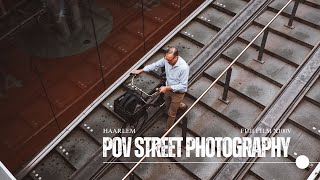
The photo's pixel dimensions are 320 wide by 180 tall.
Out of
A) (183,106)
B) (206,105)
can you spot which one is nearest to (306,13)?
(206,105)

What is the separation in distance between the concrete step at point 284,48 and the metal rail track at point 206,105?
0.8 inches

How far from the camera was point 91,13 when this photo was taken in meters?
7.42

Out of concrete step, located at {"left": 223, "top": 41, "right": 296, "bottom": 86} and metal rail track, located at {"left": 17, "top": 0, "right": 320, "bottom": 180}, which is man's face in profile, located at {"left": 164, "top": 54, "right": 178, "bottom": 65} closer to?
metal rail track, located at {"left": 17, "top": 0, "right": 320, "bottom": 180}

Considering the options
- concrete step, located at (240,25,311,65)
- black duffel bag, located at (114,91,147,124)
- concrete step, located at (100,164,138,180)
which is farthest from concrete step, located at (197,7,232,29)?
concrete step, located at (100,164,138,180)

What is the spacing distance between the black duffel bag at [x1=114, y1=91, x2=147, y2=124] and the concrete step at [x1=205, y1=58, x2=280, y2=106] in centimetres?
231

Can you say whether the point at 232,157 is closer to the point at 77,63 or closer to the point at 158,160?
the point at 158,160

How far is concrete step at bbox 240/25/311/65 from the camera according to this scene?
792 cm

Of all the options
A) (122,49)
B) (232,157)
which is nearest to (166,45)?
(122,49)

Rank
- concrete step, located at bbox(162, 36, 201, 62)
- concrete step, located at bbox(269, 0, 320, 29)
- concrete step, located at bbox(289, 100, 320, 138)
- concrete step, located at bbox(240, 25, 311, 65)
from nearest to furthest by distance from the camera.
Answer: concrete step, located at bbox(289, 100, 320, 138), concrete step, located at bbox(240, 25, 311, 65), concrete step, located at bbox(269, 0, 320, 29), concrete step, located at bbox(162, 36, 201, 62)

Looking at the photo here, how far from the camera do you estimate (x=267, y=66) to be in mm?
7949

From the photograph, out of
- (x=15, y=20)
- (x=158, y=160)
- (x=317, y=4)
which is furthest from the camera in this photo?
(x=317, y=4)

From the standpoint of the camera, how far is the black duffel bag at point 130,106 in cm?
639

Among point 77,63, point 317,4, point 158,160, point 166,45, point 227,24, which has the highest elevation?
point 317,4

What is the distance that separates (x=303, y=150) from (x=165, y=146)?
2625 mm
